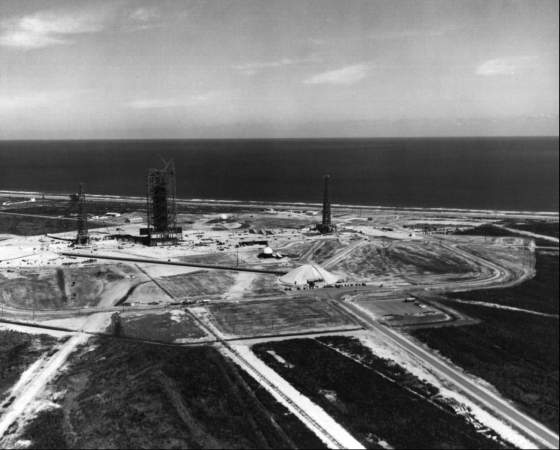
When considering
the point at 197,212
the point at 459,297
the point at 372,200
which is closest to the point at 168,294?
the point at 459,297

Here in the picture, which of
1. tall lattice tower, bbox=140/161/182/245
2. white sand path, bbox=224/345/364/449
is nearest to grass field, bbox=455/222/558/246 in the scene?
tall lattice tower, bbox=140/161/182/245

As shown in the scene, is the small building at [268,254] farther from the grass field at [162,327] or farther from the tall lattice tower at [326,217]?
the grass field at [162,327]

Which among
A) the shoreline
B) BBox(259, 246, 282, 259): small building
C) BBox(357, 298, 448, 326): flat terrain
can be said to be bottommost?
BBox(357, 298, 448, 326): flat terrain

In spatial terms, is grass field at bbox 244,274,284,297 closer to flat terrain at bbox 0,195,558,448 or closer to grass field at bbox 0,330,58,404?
flat terrain at bbox 0,195,558,448

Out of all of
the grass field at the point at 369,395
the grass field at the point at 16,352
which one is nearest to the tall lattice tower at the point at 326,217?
the grass field at the point at 369,395

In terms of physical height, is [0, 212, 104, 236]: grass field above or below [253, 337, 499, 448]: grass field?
above
